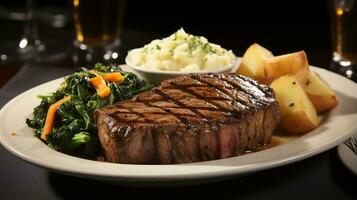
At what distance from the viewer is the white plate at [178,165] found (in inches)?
85.9

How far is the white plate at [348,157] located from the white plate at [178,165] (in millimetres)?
64

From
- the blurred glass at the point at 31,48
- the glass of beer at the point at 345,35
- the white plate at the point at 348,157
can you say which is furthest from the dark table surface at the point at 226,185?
the blurred glass at the point at 31,48

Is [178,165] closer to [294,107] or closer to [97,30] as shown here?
[294,107]

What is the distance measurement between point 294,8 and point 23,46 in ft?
8.10

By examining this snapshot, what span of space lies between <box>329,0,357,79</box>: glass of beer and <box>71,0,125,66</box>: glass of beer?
1.53m

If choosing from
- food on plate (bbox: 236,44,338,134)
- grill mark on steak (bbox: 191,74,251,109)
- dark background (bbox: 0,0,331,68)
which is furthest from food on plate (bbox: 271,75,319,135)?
dark background (bbox: 0,0,331,68)

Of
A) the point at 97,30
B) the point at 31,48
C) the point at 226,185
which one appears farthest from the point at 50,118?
the point at 31,48

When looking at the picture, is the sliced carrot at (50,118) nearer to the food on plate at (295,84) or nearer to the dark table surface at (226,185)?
the dark table surface at (226,185)

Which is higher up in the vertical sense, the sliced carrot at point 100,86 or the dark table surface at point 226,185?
the sliced carrot at point 100,86

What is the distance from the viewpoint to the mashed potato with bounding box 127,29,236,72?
3.23 m

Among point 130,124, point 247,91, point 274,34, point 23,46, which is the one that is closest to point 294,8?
point 274,34

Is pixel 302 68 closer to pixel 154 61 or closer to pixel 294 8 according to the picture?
pixel 154 61

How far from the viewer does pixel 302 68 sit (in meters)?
2.98

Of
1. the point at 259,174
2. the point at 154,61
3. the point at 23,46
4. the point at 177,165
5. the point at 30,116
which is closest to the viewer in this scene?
the point at 177,165
